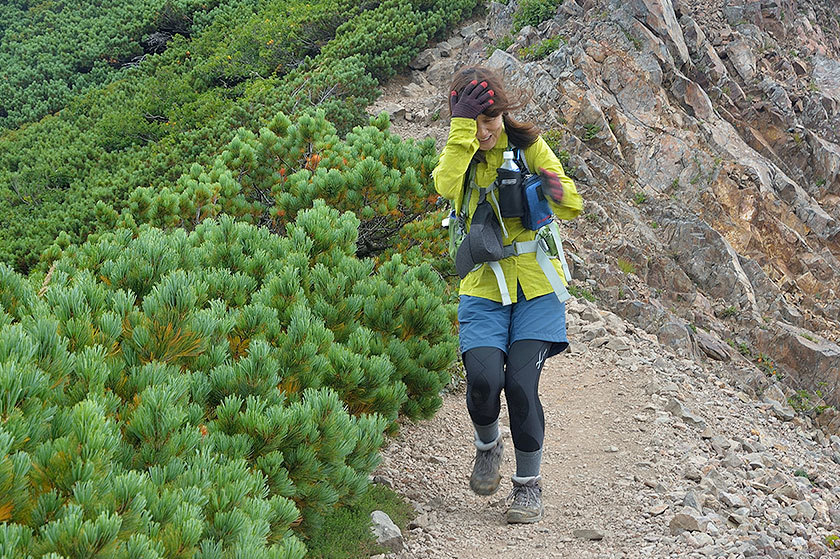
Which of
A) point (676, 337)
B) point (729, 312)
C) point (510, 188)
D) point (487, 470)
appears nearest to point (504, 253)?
point (510, 188)

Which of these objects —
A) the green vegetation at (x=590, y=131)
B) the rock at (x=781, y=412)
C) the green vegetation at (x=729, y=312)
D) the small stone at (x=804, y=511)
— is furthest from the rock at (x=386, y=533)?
the green vegetation at (x=590, y=131)

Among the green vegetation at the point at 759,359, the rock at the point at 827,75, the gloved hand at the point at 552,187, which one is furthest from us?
the rock at the point at 827,75

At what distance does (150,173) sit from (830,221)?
1263 cm

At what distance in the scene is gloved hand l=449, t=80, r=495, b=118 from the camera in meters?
3.81

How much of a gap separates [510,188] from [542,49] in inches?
407

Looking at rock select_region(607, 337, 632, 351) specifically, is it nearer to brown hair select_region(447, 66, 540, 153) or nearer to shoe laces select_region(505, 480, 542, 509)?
shoe laces select_region(505, 480, 542, 509)

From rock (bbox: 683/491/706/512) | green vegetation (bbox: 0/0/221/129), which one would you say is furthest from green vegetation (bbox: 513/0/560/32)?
rock (bbox: 683/491/706/512)

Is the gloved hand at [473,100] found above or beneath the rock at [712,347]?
above

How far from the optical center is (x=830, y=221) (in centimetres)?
1347

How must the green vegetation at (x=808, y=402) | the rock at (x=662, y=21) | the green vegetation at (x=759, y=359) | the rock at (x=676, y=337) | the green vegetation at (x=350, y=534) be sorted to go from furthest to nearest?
1. the rock at (x=662, y=21)
2. the green vegetation at (x=759, y=359)
3. the green vegetation at (x=808, y=402)
4. the rock at (x=676, y=337)
5. the green vegetation at (x=350, y=534)

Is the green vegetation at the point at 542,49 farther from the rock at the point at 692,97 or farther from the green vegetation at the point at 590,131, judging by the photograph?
the rock at the point at 692,97

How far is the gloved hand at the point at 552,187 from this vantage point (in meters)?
3.78

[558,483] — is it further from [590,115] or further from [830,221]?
[830,221]

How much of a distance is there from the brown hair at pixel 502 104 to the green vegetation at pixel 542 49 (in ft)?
32.8
